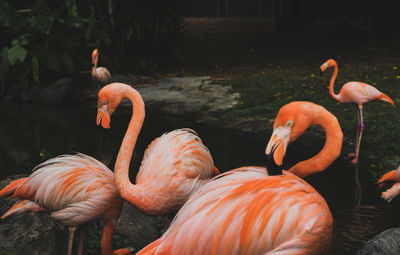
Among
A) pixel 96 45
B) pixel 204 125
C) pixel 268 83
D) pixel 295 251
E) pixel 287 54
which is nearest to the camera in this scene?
pixel 295 251

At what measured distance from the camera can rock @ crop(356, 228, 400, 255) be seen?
223cm

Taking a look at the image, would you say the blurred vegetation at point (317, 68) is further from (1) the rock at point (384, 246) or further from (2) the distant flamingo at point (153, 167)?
(2) the distant flamingo at point (153, 167)

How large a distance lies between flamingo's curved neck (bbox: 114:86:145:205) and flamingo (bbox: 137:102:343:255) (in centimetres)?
63

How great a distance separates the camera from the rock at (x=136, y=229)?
3.00m

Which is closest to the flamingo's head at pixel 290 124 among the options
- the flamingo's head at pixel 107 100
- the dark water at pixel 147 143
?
the flamingo's head at pixel 107 100

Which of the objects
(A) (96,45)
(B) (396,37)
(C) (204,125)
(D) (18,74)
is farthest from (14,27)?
(B) (396,37)

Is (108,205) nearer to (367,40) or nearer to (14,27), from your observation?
(14,27)

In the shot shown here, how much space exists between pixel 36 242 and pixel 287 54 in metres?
10.2

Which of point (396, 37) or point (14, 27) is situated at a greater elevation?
point (14, 27)

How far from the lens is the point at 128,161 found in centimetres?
256

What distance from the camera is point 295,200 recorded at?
188 cm

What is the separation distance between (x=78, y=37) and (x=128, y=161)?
7721 millimetres

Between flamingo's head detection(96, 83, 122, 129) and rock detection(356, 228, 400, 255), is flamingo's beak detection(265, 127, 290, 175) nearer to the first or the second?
rock detection(356, 228, 400, 255)

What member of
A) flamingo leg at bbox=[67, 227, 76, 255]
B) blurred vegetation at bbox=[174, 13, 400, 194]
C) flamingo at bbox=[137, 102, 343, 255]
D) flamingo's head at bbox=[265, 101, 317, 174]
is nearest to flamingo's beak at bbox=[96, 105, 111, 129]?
flamingo leg at bbox=[67, 227, 76, 255]
